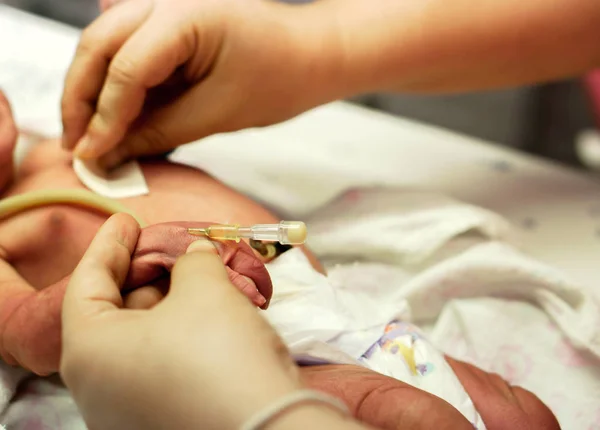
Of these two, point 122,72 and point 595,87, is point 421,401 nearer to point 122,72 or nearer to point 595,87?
point 122,72

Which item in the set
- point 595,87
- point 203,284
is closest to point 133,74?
point 203,284

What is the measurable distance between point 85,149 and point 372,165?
0.62m

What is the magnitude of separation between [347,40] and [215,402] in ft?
2.46

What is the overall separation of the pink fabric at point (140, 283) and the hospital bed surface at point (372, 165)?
51 centimetres

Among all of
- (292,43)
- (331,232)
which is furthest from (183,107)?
(331,232)

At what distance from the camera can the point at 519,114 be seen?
226 cm

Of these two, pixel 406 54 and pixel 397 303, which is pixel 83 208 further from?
pixel 406 54

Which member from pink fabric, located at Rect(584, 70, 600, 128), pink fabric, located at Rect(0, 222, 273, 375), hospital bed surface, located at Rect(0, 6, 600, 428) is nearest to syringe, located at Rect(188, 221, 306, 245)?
pink fabric, located at Rect(0, 222, 273, 375)

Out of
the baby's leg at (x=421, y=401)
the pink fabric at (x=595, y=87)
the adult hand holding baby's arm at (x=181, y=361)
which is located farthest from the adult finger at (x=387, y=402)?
the pink fabric at (x=595, y=87)

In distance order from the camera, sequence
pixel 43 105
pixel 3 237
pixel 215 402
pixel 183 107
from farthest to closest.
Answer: pixel 43 105, pixel 183 107, pixel 3 237, pixel 215 402

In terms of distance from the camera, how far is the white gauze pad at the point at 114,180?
0.92m

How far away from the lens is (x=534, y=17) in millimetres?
1083

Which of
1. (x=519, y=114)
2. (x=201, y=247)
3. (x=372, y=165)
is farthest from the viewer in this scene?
(x=519, y=114)

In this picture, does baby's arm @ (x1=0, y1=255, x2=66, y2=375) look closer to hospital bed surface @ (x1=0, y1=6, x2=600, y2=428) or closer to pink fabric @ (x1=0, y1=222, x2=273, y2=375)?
pink fabric @ (x1=0, y1=222, x2=273, y2=375)
